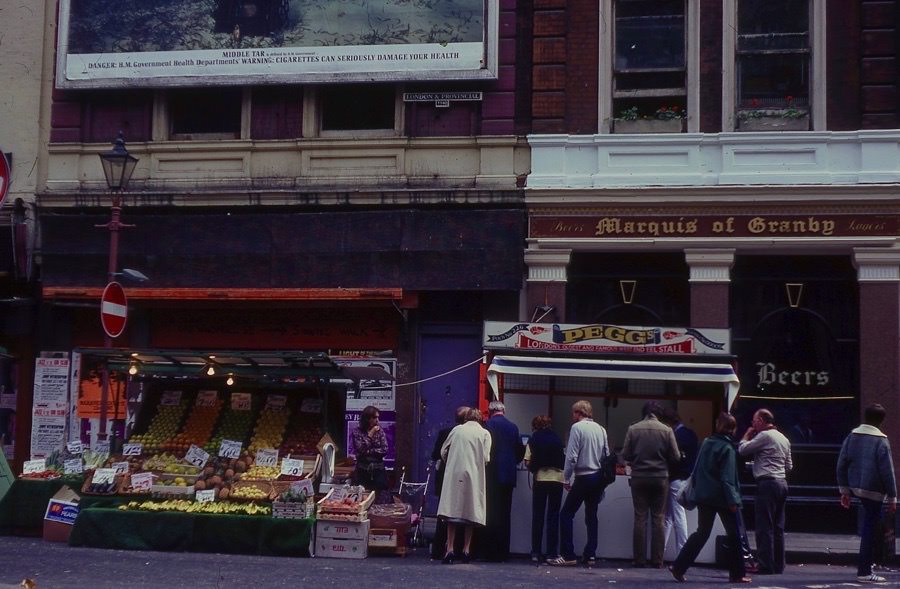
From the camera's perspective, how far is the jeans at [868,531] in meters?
11.2

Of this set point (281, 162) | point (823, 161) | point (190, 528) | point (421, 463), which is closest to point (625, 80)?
point (823, 161)

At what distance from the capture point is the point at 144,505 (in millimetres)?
12820

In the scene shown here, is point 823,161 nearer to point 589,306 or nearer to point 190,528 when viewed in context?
point 589,306

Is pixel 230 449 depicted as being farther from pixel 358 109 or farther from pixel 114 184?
pixel 358 109

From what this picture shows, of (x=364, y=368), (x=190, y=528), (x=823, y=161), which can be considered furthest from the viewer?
(x=823, y=161)

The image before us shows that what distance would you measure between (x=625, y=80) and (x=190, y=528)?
354 inches

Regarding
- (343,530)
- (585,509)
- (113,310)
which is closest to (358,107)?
(113,310)

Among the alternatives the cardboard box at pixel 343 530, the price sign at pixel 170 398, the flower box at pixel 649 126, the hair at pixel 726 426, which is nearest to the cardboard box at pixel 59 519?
the price sign at pixel 170 398

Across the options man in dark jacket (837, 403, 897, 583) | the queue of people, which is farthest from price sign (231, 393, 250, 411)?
man in dark jacket (837, 403, 897, 583)

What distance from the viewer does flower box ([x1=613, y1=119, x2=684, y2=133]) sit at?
16.4 meters

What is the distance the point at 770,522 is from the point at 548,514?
7.81 ft

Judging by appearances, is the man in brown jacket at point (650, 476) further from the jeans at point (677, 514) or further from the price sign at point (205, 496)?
the price sign at point (205, 496)

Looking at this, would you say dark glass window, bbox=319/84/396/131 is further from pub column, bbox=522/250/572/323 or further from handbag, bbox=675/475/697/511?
handbag, bbox=675/475/697/511

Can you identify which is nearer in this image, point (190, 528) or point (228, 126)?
point (190, 528)
